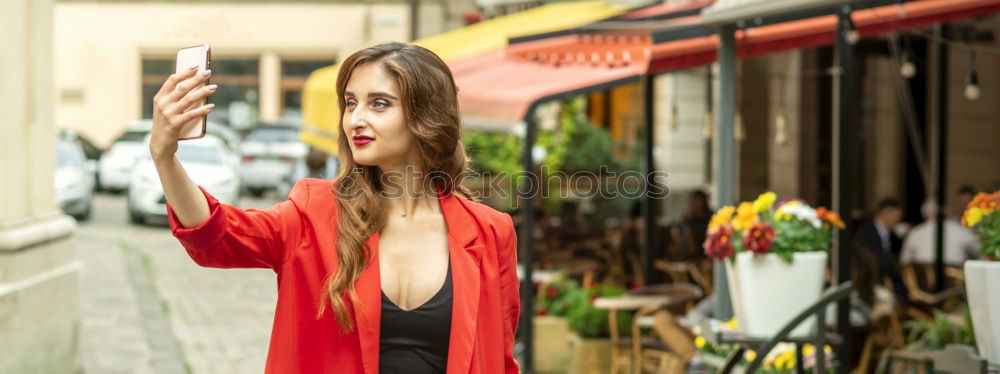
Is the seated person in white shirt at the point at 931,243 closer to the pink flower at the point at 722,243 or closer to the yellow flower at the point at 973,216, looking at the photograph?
the pink flower at the point at 722,243

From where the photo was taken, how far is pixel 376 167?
3.09 meters

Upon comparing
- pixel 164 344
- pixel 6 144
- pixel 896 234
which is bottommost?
pixel 164 344

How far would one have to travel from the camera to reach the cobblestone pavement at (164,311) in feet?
35.7

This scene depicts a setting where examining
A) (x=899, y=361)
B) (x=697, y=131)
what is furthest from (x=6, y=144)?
(x=697, y=131)

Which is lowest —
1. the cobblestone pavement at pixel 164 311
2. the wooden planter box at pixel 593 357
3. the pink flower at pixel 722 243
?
the cobblestone pavement at pixel 164 311

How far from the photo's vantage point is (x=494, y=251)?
3125 millimetres

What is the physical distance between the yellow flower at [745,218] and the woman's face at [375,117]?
3.20 metres

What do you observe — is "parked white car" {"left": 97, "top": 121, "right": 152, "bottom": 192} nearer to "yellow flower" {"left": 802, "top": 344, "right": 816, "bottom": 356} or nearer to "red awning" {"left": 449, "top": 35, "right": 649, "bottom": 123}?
"red awning" {"left": 449, "top": 35, "right": 649, "bottom": 123}

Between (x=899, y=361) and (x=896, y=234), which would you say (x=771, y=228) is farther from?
(x=896, y=234)

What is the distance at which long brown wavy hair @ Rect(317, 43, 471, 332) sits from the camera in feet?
9.57

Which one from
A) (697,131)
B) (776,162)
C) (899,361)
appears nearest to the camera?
(899,361)

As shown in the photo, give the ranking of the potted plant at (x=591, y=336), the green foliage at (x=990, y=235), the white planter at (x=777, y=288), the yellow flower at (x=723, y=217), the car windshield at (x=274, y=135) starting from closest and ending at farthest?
the green foliage at (x=990, y=235)
the white planter at (x=777, y=288)
the yellow flower at (x=723, y=217)
the potted plant at (x=591, y=336)
the car windshield at (x=274, y=135)

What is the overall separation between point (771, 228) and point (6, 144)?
4.17 m

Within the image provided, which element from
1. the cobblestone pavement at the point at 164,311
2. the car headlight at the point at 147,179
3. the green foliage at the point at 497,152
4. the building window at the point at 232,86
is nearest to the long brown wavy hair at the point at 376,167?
the cobblestone pavement at the point at 164,311
